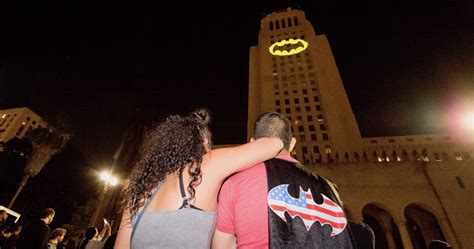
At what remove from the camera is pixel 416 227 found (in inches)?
920

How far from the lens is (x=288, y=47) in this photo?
5122 cm

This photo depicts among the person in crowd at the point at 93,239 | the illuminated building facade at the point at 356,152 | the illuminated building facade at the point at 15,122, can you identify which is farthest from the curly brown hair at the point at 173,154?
the illuminated building facade at the point at 15,122

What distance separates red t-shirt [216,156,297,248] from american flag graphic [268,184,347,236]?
8cm

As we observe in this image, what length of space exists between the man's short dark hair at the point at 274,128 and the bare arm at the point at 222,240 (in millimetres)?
864

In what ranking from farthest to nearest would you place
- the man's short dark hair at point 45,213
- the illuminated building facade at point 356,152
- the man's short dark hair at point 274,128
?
the illuminated building facade at point 356,152
the man's short dark hair at point 45,213
the man's short dark hair at point 274,128

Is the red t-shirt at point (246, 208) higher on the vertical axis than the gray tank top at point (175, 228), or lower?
higher

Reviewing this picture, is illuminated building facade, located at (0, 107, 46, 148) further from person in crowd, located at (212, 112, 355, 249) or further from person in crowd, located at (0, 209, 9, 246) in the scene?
person in crowd, located at (212, 112, 355, 249)

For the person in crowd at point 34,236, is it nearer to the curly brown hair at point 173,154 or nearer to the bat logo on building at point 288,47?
the curly brown hair at point 173,154

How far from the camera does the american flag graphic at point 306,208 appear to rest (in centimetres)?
168

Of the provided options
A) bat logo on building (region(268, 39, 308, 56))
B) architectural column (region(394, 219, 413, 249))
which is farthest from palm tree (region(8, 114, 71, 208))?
bat logo on building (region(268, 39, 308, 56))

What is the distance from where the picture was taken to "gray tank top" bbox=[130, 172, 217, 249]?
4.76 ft

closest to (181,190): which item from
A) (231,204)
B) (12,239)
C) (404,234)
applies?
(231,204)

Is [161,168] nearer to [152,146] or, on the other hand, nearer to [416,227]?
[152,146]

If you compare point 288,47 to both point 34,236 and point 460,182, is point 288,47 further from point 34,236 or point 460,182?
point 34,236
